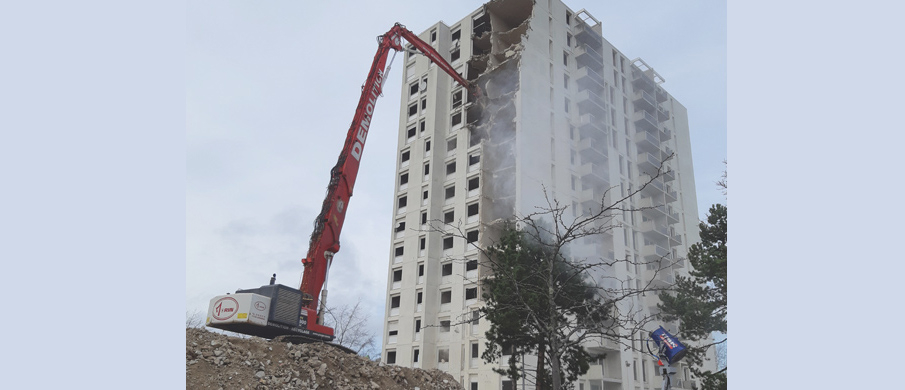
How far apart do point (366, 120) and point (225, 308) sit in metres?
8.99

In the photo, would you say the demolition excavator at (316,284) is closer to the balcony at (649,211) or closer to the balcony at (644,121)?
the balcony at (649,211)

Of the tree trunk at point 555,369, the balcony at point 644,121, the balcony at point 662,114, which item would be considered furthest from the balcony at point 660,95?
the tree trunk at point 555,369

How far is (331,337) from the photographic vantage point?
1688 cm

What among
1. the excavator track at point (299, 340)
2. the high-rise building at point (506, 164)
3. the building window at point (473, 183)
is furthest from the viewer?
the building window at point (473, 183)

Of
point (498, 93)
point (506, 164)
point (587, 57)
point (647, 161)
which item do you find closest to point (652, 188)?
point (647, 161)

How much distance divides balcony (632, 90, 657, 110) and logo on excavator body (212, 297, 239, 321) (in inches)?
1574

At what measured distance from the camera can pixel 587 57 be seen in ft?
143

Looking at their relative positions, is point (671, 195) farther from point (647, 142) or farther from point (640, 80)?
point (640, 80)

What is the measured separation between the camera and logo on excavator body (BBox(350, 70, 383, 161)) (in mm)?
20406

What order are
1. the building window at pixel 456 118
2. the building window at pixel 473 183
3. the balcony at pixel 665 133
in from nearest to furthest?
1. the building window at pixel 473 183
2. the building window at pixel 456 118
3. the balcony at pixel 665 133

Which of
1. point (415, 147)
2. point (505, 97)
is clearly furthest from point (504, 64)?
point (415, 147)

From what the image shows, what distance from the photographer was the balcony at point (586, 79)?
42.7 metres

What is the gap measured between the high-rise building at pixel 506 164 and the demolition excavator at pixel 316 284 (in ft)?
48.5

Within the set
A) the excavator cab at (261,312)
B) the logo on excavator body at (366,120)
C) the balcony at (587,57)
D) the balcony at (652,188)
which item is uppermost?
the balcony at (587,57)
